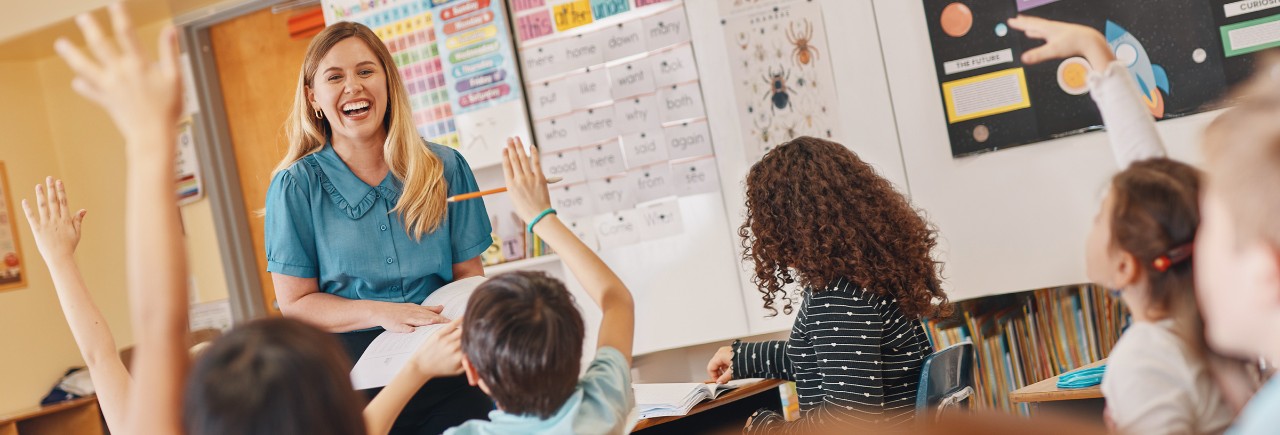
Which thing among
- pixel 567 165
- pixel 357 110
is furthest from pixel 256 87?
pixel 357 110

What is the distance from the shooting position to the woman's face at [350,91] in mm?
2135

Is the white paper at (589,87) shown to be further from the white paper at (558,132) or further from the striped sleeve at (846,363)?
the striped sleeve at (846,363)

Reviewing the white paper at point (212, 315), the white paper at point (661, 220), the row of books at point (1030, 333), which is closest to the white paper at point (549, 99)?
the white paper at point (661, 220)

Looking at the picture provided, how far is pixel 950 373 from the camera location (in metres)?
2.14

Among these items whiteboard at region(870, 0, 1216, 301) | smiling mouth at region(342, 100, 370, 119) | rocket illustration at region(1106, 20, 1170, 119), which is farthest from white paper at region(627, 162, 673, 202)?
smiling mouth at region(342, 100, 370, 119)

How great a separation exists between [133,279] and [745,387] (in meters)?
1.55

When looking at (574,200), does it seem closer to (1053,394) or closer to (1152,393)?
(1053,394)

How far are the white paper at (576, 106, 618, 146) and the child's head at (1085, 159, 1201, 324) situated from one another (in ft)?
8.05

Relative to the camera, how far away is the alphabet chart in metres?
3.61

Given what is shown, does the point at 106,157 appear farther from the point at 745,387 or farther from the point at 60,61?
the point at 745,387

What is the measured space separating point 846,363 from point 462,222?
0.81 metres

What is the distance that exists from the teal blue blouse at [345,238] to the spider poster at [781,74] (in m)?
1.56

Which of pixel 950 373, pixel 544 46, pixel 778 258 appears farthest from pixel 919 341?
pixel 544 46

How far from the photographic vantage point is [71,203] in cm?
540
